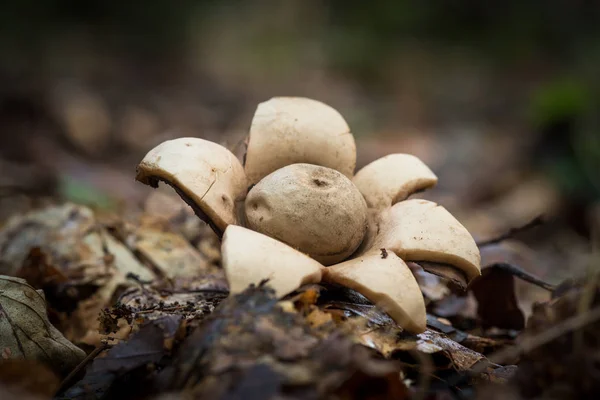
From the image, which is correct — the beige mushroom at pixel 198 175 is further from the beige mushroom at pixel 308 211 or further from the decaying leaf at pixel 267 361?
the decaying leaf at pixel 267 361

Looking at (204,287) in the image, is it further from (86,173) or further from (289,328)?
(86,173)

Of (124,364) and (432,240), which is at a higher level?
(432,240)

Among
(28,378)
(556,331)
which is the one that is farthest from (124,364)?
(556,331)

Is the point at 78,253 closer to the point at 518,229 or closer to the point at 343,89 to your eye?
the point at 518,229

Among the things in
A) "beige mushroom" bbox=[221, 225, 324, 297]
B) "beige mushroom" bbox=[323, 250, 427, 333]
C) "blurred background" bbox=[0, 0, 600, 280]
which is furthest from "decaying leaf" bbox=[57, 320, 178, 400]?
"blurred background" bbox=[0, 0, 600, 280]

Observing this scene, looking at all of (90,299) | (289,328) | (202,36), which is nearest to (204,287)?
(90,299)

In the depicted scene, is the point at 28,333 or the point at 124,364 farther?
the point at 28,333

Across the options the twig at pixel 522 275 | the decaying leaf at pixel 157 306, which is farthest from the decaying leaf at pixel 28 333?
the twig at pixel 522 275
